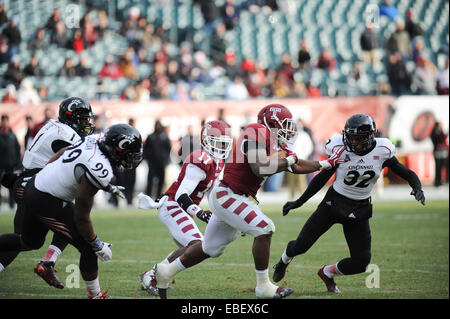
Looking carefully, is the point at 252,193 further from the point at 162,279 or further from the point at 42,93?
the point at 42,93

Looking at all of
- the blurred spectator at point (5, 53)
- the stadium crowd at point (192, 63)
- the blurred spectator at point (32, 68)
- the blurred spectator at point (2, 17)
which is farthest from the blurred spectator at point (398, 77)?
the blurred spectator at point (2, 17)

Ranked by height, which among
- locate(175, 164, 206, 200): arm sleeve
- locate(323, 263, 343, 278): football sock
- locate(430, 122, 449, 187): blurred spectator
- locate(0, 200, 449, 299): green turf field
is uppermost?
locate(175, 164, 206, 200): arm sleeve

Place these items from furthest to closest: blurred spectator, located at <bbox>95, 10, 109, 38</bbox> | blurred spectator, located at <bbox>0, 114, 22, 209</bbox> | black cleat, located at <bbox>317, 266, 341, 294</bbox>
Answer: blurred spectator, located at <bbox>95, 10, 109, 38</bbox>
blurred spectator, located at <bbox>0, 114, 22, 209</bbox>
black cleat, located at <bbox>317, 266, 341, 294</bbox>

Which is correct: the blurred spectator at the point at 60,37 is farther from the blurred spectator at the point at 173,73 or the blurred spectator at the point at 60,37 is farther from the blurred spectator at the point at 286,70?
the blurred spectator at the point at 286,70

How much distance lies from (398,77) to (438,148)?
2919mm

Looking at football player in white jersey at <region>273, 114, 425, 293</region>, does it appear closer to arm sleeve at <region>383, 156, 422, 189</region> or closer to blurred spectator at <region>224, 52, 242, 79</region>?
arm sleeve at <region>383, 156, 422, 189</region>

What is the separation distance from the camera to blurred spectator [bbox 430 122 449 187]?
1781 centimetres

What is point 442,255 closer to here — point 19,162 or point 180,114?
point 19,162

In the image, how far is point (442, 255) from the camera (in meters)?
9.26

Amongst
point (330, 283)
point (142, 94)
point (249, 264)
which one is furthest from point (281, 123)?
point (142, 94)

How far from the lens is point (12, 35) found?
19094mm

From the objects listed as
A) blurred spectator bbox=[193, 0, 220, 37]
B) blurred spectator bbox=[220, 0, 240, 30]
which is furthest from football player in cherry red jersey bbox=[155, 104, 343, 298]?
blurred spectator bbox=[220, 0, 240, 30]

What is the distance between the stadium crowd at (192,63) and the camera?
18.8 m

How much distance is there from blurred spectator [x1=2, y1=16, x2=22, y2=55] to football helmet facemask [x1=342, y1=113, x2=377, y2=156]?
14062mm
